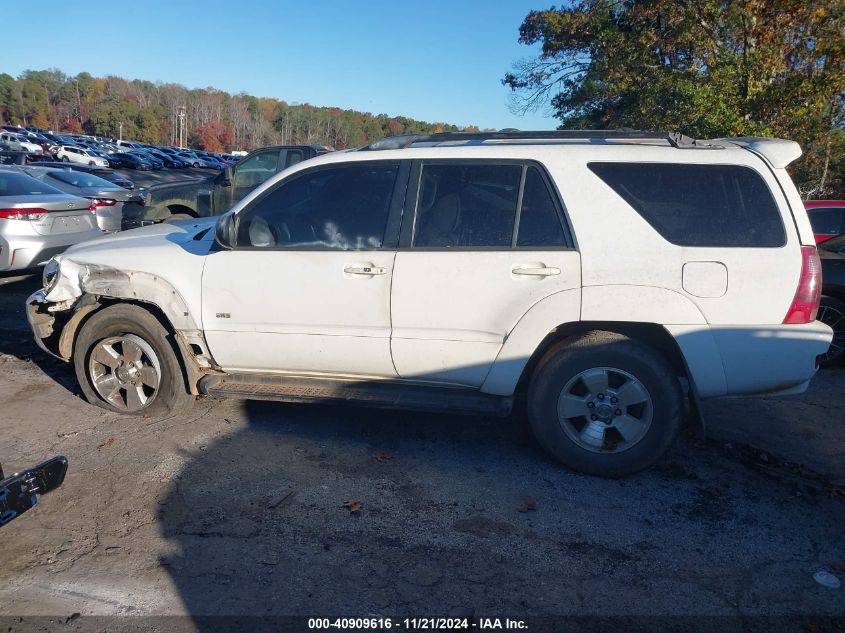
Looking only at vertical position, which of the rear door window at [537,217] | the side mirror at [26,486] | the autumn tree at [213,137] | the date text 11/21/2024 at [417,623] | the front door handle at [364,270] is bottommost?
the date text 11/21/2024 at [417,623]

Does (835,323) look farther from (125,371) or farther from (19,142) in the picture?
(19,142)

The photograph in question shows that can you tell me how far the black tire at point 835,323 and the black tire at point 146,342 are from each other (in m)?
5.96

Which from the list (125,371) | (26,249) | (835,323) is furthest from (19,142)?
(835,323)

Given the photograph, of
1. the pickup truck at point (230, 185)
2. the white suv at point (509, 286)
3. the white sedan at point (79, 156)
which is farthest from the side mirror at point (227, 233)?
the white sedan at point (79, 156)

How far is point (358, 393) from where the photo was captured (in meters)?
4.43

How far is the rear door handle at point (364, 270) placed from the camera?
14.0 ft

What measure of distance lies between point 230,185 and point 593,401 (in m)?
7.54

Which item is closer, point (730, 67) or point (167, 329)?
point (167, 329)

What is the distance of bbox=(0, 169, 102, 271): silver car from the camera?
816cm

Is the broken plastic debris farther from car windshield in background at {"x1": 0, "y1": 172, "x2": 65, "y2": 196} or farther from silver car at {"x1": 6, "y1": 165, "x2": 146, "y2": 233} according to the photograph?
silver car at {"x1": 6, "y1": 165, "x2": 146, "y2": 233}

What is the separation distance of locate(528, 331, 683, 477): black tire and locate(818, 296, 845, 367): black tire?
3.57m

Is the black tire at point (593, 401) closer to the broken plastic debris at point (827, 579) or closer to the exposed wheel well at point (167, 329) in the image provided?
the broken plastic debris at point (827, 579)

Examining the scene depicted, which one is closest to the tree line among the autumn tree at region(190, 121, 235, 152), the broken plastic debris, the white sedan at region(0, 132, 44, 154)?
the autumn tree at region(190, 121, 235, 152)

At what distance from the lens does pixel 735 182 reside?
157 inches
